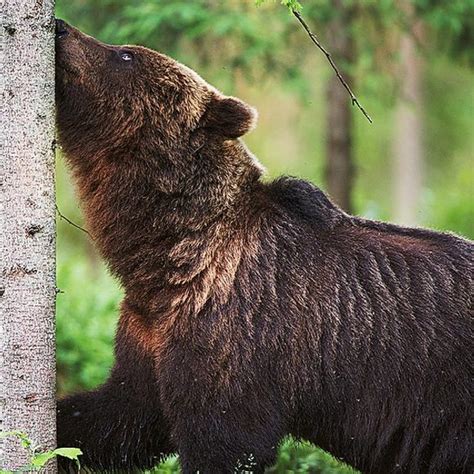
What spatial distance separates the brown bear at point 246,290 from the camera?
16.1ft

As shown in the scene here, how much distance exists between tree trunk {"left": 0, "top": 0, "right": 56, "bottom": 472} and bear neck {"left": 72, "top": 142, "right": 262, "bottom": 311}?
0.48m

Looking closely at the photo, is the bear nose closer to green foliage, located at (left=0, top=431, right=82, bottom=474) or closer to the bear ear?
the bear ear

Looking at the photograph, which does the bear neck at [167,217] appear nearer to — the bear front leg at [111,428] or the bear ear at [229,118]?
the bear ear at [229,118]

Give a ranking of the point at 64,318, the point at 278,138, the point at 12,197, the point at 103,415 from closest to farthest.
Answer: the point at 12,197 → the point at 103,415 → the point at 64,318 → the point at 278,138

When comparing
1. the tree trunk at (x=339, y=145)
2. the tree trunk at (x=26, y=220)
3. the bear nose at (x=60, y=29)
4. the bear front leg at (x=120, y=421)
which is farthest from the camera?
the tree trunk at (x=339, y=145)

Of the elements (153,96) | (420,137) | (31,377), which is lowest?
(31,377)

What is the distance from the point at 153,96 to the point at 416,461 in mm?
2298

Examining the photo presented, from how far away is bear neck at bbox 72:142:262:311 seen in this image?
5.11 meters

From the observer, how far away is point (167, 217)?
5.14 m

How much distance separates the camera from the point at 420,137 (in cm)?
2250

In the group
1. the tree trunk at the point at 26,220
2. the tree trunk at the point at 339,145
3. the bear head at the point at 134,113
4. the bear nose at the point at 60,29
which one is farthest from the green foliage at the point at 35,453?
the tree trunk at the point at 339,145

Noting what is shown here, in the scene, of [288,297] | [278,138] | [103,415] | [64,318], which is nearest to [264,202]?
[288,297]

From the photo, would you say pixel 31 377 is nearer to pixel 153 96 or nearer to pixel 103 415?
pixel 103 415

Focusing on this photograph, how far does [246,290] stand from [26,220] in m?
1.11
